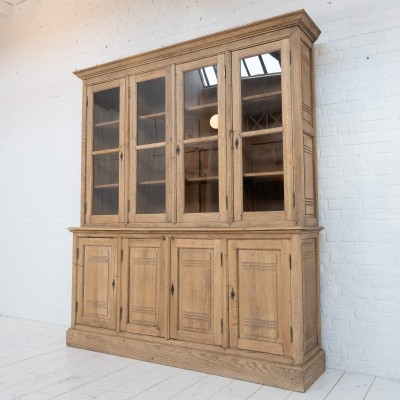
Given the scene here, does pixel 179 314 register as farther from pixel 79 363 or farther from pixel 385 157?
pixel 385 157

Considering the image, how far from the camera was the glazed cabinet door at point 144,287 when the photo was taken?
295 cm

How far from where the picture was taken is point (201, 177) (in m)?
2.90

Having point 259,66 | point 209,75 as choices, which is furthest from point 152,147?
point 259,66

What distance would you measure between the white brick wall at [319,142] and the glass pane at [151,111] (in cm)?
71

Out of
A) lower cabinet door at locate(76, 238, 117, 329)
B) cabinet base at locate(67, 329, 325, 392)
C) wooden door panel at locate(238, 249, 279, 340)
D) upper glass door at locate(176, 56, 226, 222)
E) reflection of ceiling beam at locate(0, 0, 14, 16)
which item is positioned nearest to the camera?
cabinet base at locate(67, 329, 325, 392)

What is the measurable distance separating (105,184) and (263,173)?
136 cm

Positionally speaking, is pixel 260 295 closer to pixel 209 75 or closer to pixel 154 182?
pixel 154 182

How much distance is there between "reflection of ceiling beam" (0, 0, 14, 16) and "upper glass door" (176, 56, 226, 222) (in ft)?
9.25

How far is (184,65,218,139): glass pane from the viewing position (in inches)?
113

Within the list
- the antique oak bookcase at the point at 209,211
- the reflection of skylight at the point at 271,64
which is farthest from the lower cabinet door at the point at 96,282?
the reflection of skylight at the point at 271,64

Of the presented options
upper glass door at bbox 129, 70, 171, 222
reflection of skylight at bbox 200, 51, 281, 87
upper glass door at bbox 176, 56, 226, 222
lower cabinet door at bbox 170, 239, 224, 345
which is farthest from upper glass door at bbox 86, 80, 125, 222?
reflection of skylight at bbox 200, 51, 281, 87

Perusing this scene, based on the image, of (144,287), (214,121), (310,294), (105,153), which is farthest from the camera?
(105,153)

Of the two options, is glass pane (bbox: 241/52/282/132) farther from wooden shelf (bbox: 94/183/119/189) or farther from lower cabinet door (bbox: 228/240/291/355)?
wooden shelf (bbox: 94/183/119/189)

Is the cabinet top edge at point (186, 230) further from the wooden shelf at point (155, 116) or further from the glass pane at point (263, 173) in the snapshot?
the wooden shelf at point (155, 116)
